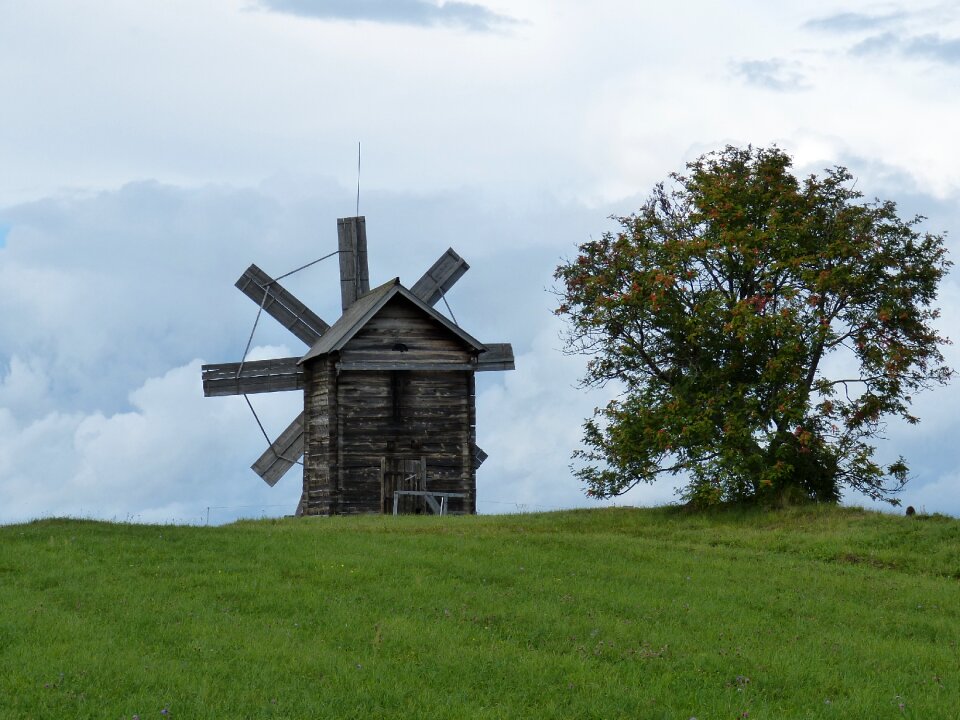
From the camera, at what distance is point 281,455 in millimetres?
43062

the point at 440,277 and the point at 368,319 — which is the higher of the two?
the point at 440,277

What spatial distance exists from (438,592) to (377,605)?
1489 mm

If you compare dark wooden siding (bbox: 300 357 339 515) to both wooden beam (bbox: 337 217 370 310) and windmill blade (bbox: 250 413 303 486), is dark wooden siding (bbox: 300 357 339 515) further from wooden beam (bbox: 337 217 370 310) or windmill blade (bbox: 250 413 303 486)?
wooden beam (bbox: 337 217 370 310)

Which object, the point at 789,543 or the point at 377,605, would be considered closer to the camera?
the point at 377,605

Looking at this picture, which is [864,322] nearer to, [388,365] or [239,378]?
[388,365]

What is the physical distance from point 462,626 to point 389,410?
21.7m

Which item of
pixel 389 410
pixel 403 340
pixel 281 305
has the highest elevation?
pixel 281 305

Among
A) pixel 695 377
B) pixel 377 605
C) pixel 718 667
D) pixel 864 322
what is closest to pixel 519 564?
pixel 377 605

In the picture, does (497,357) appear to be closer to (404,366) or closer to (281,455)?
(404,366)

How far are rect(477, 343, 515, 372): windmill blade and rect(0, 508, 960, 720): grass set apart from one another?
548 inches

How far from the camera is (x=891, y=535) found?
30922 mm

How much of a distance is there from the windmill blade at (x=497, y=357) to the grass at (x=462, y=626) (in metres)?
13.9

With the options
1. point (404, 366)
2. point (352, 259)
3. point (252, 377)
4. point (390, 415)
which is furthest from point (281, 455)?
point (352, 259)

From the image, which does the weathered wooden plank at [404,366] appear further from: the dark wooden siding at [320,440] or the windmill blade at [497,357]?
the windmill blade at [497,357]
